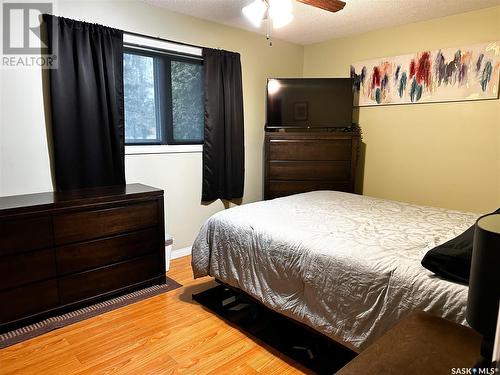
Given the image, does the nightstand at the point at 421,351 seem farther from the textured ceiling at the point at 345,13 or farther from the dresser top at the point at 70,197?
the textured ceiling at the point at 345,13

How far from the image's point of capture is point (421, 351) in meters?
0.96

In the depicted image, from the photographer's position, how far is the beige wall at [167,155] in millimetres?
2400

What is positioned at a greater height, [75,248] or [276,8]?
[276,8]

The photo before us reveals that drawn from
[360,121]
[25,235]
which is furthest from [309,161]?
[25,235]

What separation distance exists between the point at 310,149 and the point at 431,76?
137 centimetres

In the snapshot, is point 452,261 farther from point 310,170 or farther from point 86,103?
point 86,103

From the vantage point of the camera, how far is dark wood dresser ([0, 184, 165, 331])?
204 centimetres

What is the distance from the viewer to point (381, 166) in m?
3.83

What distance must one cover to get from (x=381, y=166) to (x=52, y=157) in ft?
10.7

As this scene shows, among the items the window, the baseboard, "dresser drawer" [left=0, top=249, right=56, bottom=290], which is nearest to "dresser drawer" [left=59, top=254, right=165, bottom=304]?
"dresser drawer" [left=0, top=249, right=56, bottom=290]

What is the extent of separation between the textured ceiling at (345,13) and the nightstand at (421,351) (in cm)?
272

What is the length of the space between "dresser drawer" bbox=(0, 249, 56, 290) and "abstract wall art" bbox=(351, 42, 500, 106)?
11.3 feet

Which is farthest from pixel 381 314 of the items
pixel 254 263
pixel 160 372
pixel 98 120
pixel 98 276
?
pixel 98 120

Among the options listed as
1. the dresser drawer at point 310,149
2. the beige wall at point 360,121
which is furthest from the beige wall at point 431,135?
the dresser drawer at point 310,149
